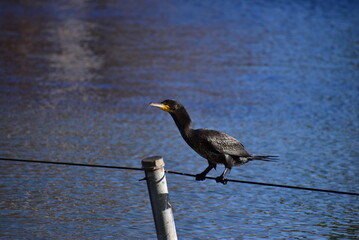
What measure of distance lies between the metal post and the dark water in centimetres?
197

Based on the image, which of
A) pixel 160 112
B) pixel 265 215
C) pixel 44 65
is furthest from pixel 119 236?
pixel 44 65

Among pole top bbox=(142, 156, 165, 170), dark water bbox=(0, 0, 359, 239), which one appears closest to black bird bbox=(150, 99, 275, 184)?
pole top bbox=(142, 156, 165, 170)

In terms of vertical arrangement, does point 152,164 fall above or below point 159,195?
above

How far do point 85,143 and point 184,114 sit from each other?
442cm

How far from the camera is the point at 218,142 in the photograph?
571 cm

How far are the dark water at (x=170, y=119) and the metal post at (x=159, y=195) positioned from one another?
1975 millimetres

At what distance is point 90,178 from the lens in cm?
866

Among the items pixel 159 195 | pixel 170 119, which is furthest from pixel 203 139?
pixel 170 119

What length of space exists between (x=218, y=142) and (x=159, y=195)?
3.06 ft

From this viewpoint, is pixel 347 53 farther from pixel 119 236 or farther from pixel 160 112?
pixel 119 236

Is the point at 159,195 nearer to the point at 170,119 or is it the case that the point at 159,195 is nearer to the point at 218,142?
the point at 218,142

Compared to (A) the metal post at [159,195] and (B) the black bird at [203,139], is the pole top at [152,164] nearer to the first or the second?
(A) the metal post at [159,195]

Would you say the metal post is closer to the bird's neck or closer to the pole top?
the pole top

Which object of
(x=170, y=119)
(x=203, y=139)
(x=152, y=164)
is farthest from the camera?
(x=170, y=119)
